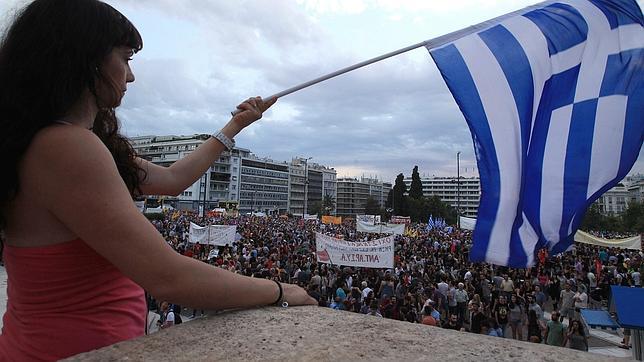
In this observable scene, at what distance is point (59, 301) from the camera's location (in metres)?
1.04

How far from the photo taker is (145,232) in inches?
38.9

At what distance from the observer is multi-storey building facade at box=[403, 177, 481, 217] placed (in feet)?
585

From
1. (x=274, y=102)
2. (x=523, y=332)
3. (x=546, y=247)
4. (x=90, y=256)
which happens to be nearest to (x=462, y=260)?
(x=523, y=332)

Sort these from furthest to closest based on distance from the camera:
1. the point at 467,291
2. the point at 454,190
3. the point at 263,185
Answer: the point at 454,190, the point at 263,185, the point at 467,291

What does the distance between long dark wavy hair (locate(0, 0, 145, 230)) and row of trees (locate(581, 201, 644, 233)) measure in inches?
2756

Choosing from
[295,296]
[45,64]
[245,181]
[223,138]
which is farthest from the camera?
[245,181]

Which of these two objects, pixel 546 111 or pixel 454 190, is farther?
pixel 454 190

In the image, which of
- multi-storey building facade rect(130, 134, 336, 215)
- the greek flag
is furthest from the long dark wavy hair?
multi-storey building facade rect(130, 134, 336, 215)

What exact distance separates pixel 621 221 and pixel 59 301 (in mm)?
81540

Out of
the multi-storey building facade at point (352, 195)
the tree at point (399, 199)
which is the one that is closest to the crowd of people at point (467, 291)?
the tree at point (399, 199)

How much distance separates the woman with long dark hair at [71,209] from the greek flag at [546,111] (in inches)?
97.6

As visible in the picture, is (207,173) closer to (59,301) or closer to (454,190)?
(59,301)

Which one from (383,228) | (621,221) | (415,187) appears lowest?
(383,228)

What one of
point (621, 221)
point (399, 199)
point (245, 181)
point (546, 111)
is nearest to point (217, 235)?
point (546, 111)
